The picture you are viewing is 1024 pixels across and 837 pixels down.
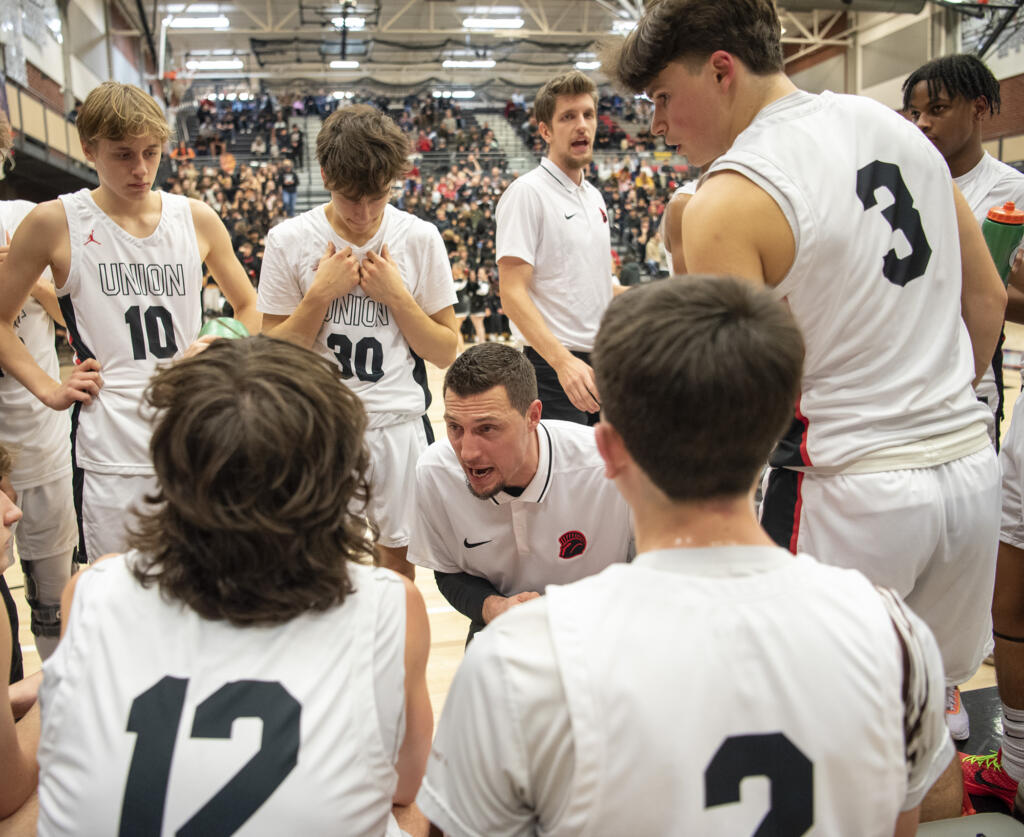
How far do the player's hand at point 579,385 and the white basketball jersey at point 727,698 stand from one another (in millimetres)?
1984

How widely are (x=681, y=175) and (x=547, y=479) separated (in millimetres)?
25319

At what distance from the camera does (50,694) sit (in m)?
1.22

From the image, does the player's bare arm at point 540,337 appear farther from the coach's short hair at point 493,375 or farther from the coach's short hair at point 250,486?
the coach's short hair at point 250,486

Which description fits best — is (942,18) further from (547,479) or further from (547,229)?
(547,479)

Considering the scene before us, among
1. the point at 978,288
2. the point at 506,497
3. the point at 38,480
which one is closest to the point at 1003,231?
the point at 978,288

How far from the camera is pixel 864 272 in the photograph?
1.71m

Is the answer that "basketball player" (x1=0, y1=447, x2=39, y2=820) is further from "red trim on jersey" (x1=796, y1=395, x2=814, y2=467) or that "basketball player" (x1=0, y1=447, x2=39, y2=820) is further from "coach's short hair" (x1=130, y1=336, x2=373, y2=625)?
"red trim on jersey" (x1=796, y1=395, x2=814, y2=467)

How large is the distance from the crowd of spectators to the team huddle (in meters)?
10.3

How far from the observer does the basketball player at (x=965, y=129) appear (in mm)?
2688

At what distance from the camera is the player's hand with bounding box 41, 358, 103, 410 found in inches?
106

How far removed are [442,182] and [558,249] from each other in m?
21.1

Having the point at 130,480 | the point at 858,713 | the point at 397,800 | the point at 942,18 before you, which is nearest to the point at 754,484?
the point at 858,713

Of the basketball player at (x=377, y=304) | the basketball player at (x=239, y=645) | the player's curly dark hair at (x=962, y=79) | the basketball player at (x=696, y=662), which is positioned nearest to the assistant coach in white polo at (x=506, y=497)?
the basketball player at (x=377, y=304)

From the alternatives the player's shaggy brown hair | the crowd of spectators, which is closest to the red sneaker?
the player's shaggy brown hair
